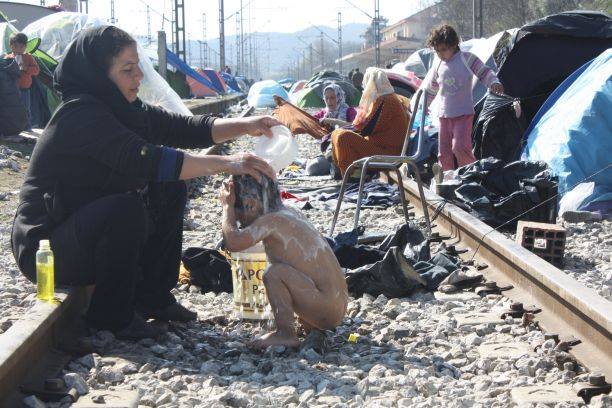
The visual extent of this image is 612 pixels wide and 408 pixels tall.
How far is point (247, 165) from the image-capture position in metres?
4.59

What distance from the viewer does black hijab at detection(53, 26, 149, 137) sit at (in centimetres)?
477

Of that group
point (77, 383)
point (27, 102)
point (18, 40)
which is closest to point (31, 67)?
point (18, 40)

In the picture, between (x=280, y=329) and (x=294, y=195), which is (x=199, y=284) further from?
(x=294, y=195)

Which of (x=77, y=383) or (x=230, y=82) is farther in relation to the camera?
(x=230, y=82)

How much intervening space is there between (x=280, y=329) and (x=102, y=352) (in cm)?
83

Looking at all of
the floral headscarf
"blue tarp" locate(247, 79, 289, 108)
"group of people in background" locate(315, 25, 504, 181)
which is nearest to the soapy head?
"group of people in background" locate(315, 25, 504, 181)

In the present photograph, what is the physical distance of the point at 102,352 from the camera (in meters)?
4.63

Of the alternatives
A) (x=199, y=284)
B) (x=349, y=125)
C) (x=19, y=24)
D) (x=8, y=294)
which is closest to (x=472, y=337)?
(x=199, y=284)

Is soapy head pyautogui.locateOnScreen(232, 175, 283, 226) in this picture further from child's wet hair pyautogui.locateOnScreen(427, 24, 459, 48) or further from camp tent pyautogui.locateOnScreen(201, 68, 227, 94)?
camp tent pyautogui.locateOnScreen(201, 68, 227, 94)

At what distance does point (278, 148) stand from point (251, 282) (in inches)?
28.3

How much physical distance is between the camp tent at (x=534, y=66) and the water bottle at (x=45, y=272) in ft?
25.1

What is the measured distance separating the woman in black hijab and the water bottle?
128 millimetres

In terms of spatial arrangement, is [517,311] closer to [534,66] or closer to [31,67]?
→ [534,66]

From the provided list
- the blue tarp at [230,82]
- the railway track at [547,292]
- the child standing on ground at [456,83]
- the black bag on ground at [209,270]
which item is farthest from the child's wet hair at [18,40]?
the blue tarp at [230,82]
